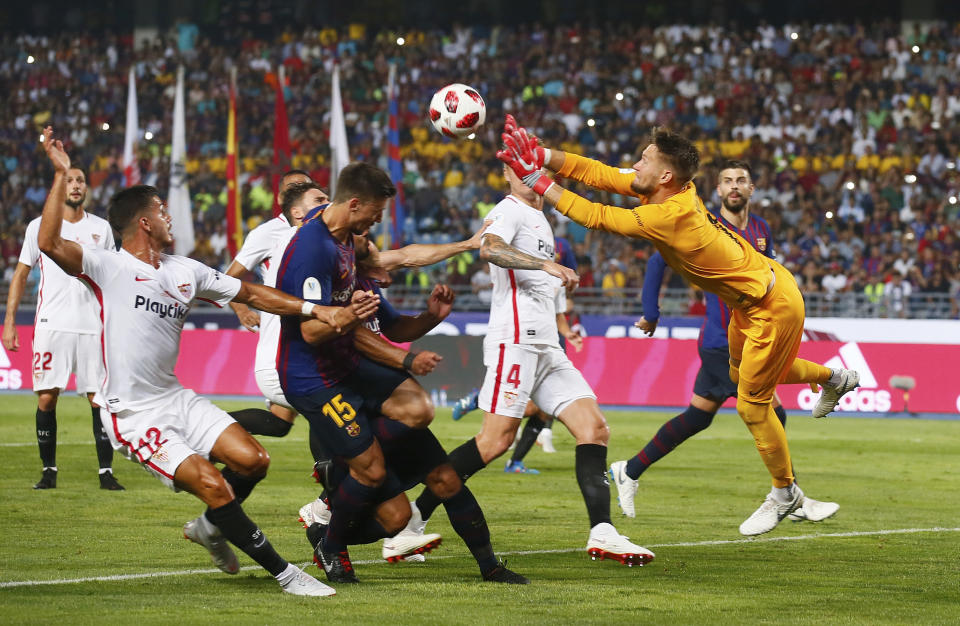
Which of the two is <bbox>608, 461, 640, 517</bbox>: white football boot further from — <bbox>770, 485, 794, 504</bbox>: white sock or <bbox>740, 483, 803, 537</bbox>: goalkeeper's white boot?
<bbox>770, 485, 794, 504</bbox>: white sock

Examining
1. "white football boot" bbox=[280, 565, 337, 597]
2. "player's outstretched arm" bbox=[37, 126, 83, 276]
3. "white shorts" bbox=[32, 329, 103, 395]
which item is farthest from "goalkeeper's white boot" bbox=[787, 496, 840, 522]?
"white shorts" bbox=[32, 329, 103, 395]

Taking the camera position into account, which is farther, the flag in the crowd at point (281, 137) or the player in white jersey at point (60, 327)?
the flag in the crowd at point (281, 137)

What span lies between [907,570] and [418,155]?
26309 millimetres

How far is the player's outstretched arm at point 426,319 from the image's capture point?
7211mm

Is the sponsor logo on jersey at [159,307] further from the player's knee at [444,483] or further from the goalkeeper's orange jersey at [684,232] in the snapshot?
the goalkeeper's orange jersey at [684,232]

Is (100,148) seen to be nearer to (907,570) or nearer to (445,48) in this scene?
(445,48)

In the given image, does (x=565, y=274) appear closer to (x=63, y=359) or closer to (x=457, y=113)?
(x=457, y=113)

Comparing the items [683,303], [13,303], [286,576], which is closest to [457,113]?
[286,576]

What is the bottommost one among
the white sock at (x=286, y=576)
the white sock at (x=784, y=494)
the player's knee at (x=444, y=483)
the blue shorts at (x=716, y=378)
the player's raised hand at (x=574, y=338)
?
the white sock at (x=784, y=494)

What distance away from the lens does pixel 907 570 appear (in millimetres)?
7742

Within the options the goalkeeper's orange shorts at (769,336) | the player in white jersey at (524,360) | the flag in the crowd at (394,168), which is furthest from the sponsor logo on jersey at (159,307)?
the flag in the crowd at (394,168)

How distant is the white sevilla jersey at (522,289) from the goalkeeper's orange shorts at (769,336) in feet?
4.18

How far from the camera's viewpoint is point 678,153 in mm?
7750

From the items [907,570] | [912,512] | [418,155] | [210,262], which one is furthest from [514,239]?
[418,155]
